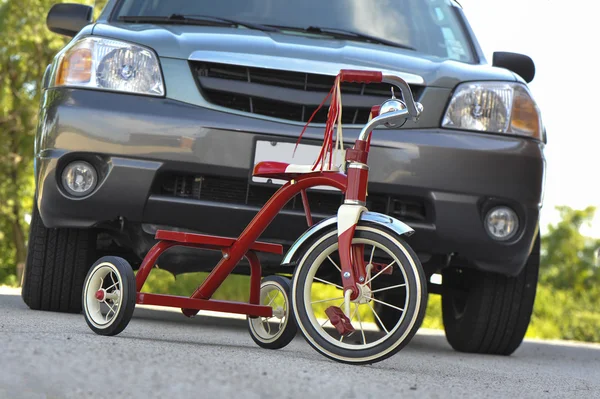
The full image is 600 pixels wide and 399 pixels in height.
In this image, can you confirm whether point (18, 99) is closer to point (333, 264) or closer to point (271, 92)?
point (271, 92)

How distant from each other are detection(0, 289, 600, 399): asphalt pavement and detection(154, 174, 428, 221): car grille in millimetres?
620

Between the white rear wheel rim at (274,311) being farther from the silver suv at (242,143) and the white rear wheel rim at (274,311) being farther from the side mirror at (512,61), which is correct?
the side mirror at (512,61)

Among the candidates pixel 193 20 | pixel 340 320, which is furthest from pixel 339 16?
pixel 340 320

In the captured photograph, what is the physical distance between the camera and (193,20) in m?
5.13

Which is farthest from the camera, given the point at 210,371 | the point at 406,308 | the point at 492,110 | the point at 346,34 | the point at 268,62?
the point at 346,34

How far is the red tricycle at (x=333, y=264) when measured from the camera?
3.44 meters

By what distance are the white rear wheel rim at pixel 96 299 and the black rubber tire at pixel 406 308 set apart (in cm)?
68

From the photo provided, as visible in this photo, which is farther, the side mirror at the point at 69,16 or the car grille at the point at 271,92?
the side mirror at the point at 69,16

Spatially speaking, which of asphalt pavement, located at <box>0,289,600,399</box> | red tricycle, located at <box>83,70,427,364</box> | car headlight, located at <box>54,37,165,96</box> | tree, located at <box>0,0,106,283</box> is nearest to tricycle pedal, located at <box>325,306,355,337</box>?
red tricycle, located at <box>83,70,427,364</box>

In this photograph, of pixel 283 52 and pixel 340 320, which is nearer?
pixel 340 320

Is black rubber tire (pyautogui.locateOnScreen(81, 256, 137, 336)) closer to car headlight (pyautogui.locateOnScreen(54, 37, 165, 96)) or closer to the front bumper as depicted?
the front bumper

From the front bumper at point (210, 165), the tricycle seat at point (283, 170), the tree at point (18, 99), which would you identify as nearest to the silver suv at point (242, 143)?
the front bumper at point (210, 165)

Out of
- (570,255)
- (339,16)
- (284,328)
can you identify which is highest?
(339,16)

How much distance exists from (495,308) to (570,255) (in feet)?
199
